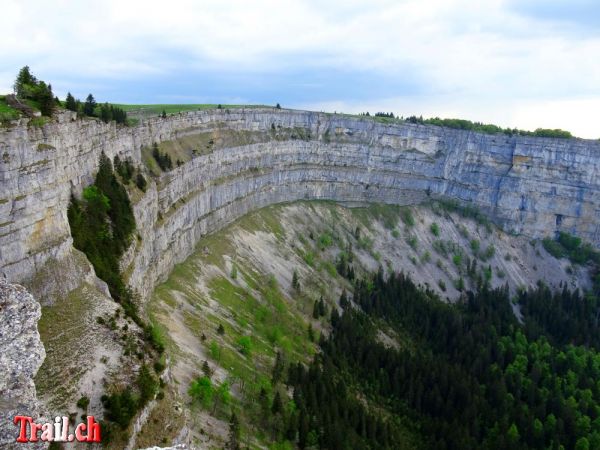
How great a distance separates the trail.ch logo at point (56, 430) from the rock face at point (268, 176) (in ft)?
30.6

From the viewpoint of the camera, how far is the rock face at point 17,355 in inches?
964

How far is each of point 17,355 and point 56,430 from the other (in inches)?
178

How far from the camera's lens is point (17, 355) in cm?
2689

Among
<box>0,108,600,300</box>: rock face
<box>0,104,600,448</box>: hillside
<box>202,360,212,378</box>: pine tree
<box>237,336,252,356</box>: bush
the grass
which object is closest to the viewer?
the grass

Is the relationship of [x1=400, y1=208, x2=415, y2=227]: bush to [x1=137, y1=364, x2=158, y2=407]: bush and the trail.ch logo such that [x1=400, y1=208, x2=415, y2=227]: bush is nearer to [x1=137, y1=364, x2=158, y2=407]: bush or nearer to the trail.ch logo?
[x1=137, y1=364, x2=158, y2=407]: bush

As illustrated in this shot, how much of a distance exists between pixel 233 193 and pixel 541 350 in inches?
2457

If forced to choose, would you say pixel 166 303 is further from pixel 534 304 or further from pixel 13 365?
pixel 534 304

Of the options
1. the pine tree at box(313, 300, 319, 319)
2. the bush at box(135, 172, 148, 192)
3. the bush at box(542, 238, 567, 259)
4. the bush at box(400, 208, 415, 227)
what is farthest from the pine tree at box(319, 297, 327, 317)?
the bush at box(542, 238, 567, 259)

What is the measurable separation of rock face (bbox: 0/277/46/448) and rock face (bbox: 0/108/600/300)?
7.60 feet

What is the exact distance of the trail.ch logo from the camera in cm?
2448

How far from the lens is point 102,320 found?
33.5 meters

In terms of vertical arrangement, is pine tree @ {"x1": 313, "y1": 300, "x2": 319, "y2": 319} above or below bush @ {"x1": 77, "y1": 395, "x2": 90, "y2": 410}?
below

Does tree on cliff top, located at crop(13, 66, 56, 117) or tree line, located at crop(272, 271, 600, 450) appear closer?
tree on cliff top, located at crop(13, 66, 56, 117)

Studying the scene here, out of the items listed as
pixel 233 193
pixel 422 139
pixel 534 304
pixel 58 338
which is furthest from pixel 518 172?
pixel 58 338
